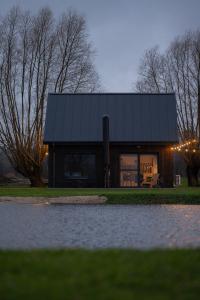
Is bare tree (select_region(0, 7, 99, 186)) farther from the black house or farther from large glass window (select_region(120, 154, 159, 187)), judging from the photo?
large glass window (select_region(120, 154, 159, 187))

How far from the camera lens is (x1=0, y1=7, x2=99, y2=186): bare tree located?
116 ft

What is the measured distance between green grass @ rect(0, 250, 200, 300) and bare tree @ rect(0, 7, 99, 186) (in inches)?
1140

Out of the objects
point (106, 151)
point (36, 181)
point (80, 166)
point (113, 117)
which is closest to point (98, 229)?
point (106, 151)

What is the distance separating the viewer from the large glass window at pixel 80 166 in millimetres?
27000

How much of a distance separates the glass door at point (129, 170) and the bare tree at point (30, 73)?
940 cm

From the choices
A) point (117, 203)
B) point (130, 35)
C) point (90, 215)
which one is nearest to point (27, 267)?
point (90, 215)

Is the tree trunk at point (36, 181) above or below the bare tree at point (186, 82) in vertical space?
below

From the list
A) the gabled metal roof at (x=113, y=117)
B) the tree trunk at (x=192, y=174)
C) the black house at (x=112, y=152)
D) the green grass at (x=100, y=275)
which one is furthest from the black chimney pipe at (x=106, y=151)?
the green grass at (x=100, y=275)

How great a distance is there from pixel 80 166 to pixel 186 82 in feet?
53.8

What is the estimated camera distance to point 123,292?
4301mm

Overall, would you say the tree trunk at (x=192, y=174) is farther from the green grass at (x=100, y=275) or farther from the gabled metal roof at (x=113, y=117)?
the green grass at (x=100, y=275)

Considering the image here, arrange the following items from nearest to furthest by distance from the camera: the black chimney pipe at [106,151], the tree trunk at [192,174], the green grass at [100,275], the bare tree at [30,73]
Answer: the green grass at [100,275]
the black chimney pipe at [106,151]
the bare tree at [30,73]
the tree trunk at [192,174]

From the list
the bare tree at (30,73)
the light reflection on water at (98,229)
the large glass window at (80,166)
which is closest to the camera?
the light reflection on water at (98,229)

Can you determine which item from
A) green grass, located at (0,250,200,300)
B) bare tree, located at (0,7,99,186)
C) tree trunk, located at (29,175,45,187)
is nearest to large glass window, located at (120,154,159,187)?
bare tree, located at (0,7,99,186)
